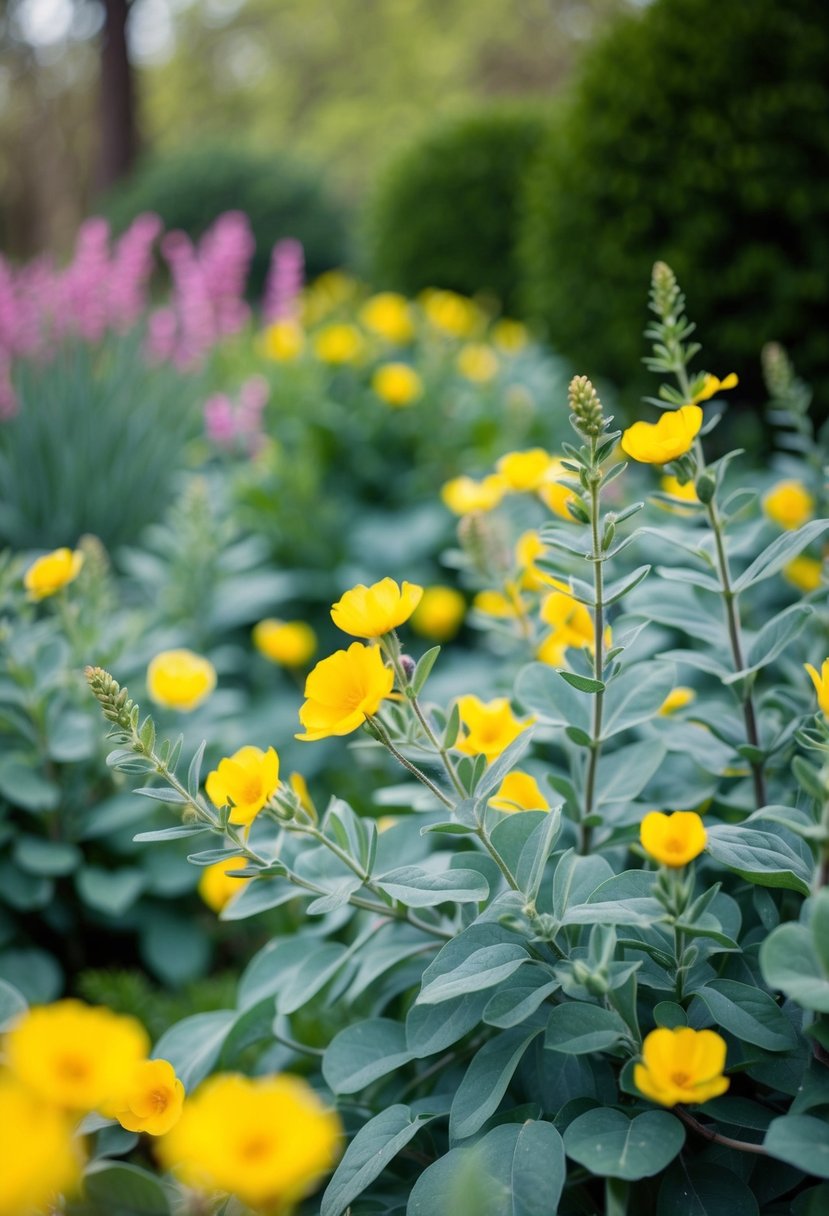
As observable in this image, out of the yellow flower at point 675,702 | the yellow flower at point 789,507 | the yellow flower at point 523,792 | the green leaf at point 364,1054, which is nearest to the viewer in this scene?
the green leaf at point 364,1054

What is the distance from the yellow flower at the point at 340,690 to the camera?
2.50 feet

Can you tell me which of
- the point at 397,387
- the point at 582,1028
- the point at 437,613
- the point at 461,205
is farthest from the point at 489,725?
the point at 461,205

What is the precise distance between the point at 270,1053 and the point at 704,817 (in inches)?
24.7

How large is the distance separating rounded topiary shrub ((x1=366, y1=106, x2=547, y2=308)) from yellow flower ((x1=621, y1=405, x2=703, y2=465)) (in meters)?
4.91

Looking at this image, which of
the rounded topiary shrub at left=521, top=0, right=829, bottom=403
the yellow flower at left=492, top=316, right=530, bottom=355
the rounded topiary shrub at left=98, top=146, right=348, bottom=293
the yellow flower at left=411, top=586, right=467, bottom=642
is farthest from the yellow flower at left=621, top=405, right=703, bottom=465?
the rounded topiary shrub at left=98, top=146, right=348, bottom=293

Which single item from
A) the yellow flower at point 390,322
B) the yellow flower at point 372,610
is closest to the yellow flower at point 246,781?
the yellow flower at point 372,610

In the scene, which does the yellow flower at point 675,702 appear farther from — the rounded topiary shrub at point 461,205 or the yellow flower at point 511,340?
the rounded topiary shrub at point 461,205

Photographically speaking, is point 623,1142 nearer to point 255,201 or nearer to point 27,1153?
point 27,1153

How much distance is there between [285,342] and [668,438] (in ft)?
7.51

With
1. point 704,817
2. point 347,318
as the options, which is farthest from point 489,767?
point 347,318

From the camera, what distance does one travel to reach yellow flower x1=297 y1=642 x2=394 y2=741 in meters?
→ 0.76

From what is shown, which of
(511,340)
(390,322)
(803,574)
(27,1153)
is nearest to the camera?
(27,1153)

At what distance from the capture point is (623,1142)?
72 cm

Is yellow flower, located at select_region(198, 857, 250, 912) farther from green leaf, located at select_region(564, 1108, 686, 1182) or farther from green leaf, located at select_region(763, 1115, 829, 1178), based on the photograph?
green leaf, located at select_region(763, 1115, 829, 1178)
